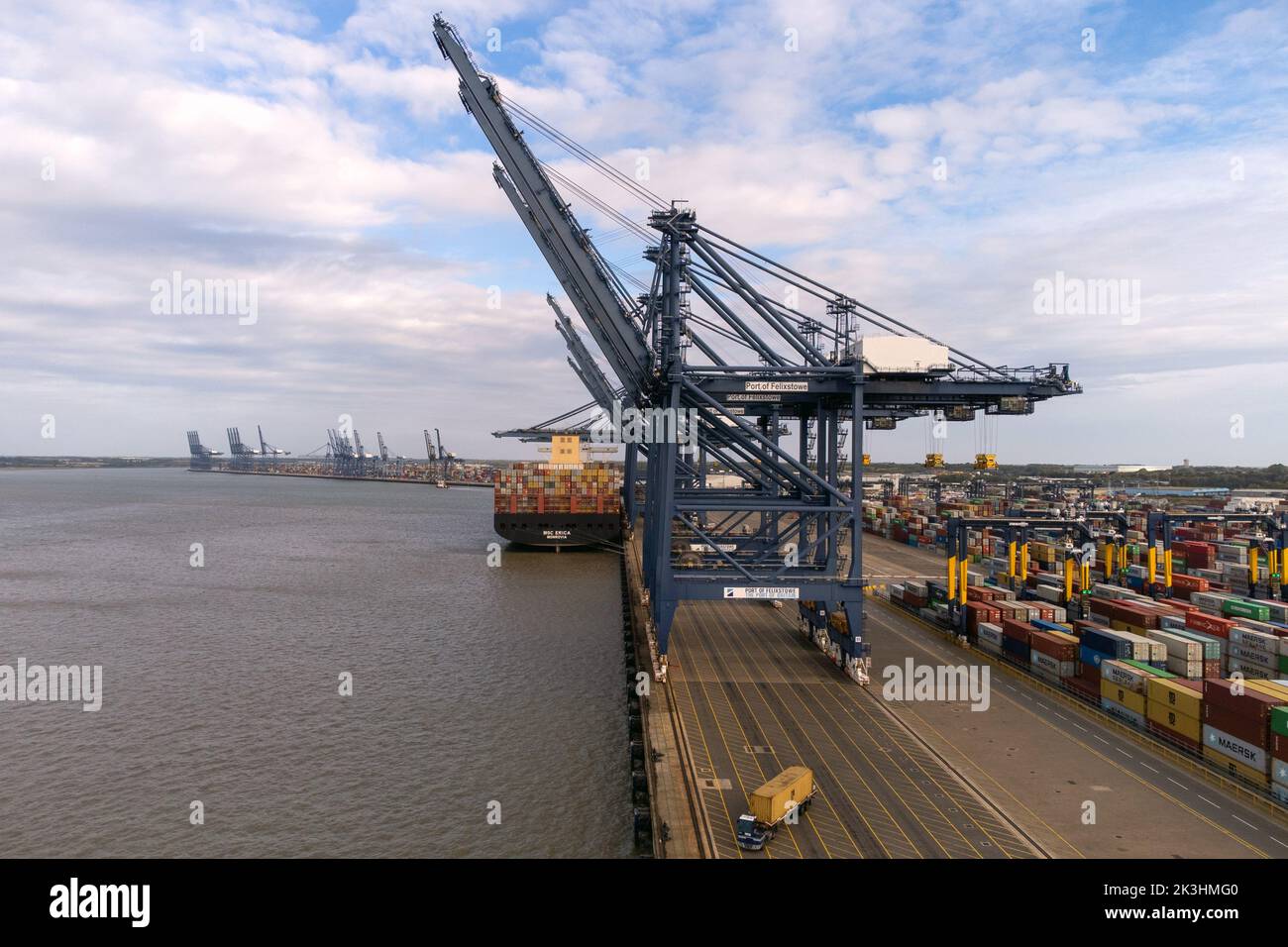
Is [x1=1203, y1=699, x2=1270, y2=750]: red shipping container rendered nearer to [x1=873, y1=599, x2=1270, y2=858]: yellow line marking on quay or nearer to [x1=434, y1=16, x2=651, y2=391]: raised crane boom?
[x1=873, y1=599, x2=1270, y2=858]: yellow line marking on quay

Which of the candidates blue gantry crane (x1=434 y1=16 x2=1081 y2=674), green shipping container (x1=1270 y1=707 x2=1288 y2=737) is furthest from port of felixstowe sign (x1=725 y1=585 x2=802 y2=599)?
green shipping container (x1=1270 y1=707 x2=1288 y2=737)

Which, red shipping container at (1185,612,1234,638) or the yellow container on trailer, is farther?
red shipping container at (1185,612,1234,638)

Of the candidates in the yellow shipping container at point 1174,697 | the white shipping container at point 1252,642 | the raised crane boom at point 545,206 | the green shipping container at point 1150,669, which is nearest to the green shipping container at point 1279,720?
the yellow shipping container at point 1174,697

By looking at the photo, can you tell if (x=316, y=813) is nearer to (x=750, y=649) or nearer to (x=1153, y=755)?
(x=750, y=649)

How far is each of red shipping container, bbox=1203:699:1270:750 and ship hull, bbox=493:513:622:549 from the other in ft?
173

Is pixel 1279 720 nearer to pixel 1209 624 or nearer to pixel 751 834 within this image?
pixel 1209 624

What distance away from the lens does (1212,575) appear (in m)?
45.4

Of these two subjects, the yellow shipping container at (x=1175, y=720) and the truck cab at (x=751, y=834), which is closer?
the truck cab at (x=751, y=834)

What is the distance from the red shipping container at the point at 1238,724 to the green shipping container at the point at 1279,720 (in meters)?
0.21

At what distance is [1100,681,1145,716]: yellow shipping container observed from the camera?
2123cm

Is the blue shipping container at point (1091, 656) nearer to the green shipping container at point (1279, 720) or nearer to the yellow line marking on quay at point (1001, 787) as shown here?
the green shipping container at point (1279, 720)

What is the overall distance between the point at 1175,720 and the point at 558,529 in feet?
175

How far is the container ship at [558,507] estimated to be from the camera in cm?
6869

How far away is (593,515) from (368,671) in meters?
39.8
